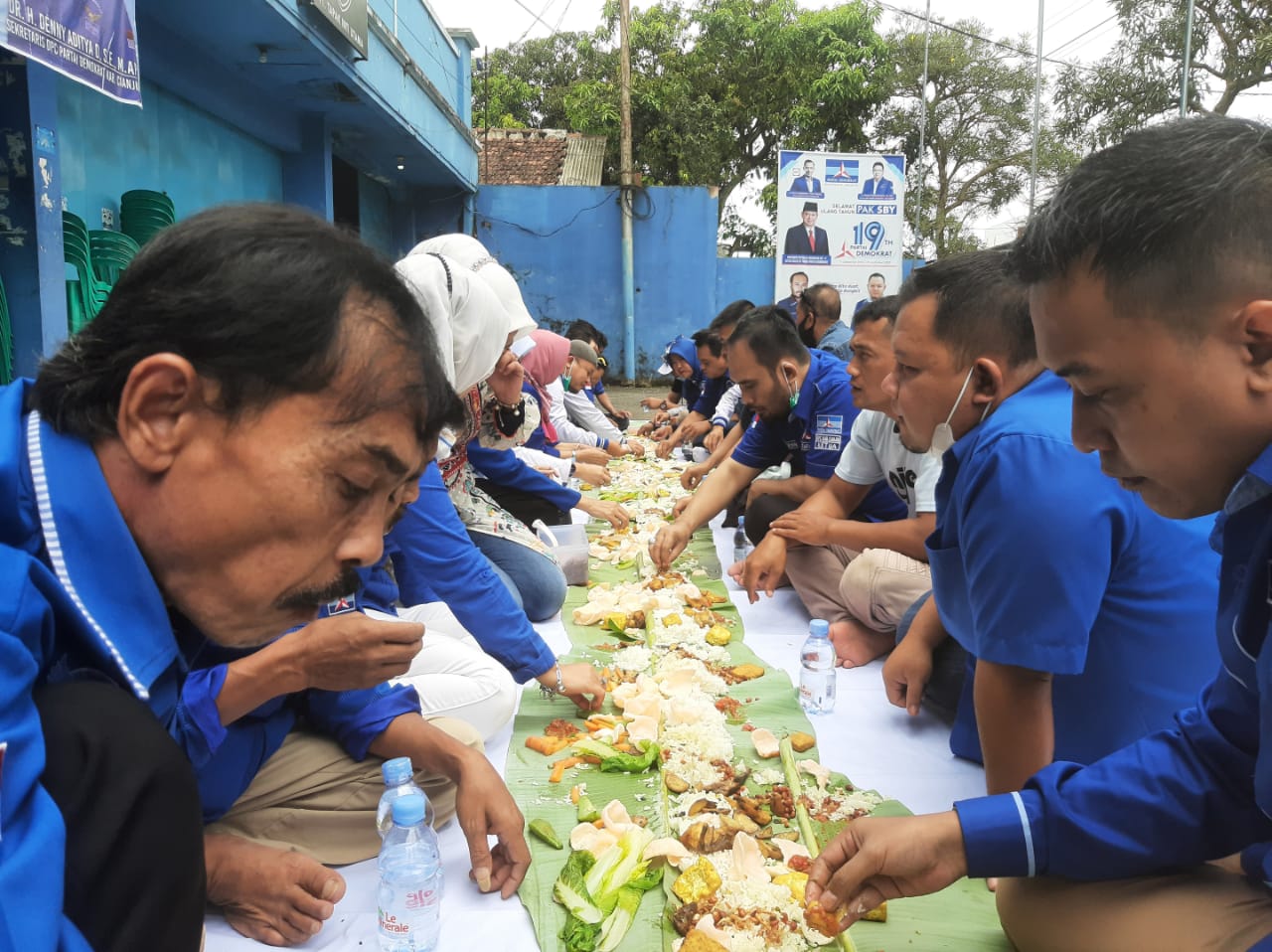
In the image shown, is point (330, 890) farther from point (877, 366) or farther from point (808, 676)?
point (877, 366)

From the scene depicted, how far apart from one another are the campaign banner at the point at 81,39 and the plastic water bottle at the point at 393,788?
11.2ft

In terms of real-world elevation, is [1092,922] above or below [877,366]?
below

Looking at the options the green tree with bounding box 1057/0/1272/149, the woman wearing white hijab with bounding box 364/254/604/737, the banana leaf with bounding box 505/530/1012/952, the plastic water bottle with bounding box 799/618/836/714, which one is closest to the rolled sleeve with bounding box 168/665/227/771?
the banana leaf with bounding box 505/530/1012/952

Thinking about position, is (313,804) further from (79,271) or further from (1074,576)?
(79,271)

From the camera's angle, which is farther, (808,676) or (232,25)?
(232,25)

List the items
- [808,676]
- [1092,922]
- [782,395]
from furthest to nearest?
[782,395], [808,676], [1092,922]

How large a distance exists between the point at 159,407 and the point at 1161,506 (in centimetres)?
140

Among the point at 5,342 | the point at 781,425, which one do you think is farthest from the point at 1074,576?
the point at 5,342

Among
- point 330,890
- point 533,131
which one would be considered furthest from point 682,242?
point 330,890

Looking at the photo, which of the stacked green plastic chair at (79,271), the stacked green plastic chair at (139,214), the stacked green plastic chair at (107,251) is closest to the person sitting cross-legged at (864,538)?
the stacked green plastic chair at (79,271)

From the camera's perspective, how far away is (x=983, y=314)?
220 cm

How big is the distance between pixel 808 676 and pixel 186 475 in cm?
240

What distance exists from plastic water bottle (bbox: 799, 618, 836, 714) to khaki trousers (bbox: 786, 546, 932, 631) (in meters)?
0.33

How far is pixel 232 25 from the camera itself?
659 cm
